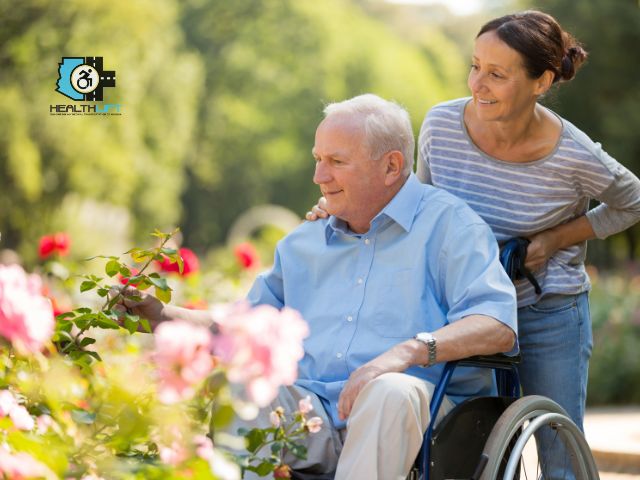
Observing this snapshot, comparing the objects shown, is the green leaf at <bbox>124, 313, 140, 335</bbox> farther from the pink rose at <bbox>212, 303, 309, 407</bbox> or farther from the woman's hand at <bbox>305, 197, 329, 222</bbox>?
the pink rose at <bbox>212, 303, 309, 407</bbox>

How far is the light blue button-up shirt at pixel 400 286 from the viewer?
279cm

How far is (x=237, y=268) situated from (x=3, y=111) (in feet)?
50.9

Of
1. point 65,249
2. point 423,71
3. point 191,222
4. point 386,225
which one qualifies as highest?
point 423,71

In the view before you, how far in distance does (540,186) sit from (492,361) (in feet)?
1.98

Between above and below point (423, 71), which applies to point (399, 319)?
below

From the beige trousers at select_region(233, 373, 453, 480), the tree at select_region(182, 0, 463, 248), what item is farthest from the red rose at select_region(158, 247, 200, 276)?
the tree at select_region(182, 0, 463, 248)

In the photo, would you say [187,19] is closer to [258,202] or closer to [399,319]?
[258,202]

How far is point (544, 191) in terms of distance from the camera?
10.1ft

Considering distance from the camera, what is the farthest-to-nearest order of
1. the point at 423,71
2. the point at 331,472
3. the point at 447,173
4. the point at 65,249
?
the point at 423,71
the point at 65,249
the point at 447,173
the point at 331,472

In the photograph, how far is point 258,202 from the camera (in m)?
40.7

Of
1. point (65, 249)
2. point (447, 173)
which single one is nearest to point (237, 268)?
A: point (65, 249)

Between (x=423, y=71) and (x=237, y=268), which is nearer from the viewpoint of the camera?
(x=237, y=268)

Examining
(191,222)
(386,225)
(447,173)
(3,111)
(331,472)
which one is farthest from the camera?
(191,222)

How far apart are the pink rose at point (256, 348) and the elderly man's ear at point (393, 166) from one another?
1449 mm
